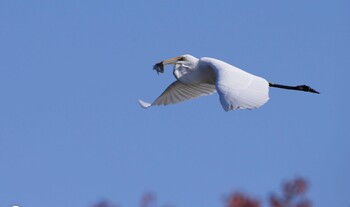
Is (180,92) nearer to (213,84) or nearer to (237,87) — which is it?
(213,84)

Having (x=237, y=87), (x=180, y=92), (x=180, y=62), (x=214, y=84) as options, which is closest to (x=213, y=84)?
(x=214, y=84)

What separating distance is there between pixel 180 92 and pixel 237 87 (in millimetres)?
3652

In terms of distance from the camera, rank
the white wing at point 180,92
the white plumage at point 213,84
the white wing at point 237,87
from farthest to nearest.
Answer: the white wing at point 180,92 < the white plumage at point 213,84 < the white wing at point 237,87

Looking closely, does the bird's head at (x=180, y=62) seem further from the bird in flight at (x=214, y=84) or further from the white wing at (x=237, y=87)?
the white wing at (x=237, y=87)

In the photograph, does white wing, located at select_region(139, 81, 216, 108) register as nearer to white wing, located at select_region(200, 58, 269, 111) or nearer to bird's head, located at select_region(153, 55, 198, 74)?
bird's head, located at select_region(153, 55, 198, 74)

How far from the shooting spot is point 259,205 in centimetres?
2528

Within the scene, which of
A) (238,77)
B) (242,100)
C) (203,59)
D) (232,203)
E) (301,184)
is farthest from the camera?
(232,203)

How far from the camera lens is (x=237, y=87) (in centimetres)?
1944

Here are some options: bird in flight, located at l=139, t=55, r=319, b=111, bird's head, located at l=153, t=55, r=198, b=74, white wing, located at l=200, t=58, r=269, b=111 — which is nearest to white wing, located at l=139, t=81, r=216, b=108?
bird in flight, located at l=139, t=55, r=319, b=111

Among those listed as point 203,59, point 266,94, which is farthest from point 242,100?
point 203,59

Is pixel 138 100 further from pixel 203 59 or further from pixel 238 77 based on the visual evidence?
pixel 238 77

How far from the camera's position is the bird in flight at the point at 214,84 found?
1895 cm

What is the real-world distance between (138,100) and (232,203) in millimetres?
3361

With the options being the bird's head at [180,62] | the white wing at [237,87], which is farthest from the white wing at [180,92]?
the white wing at [237,87]
